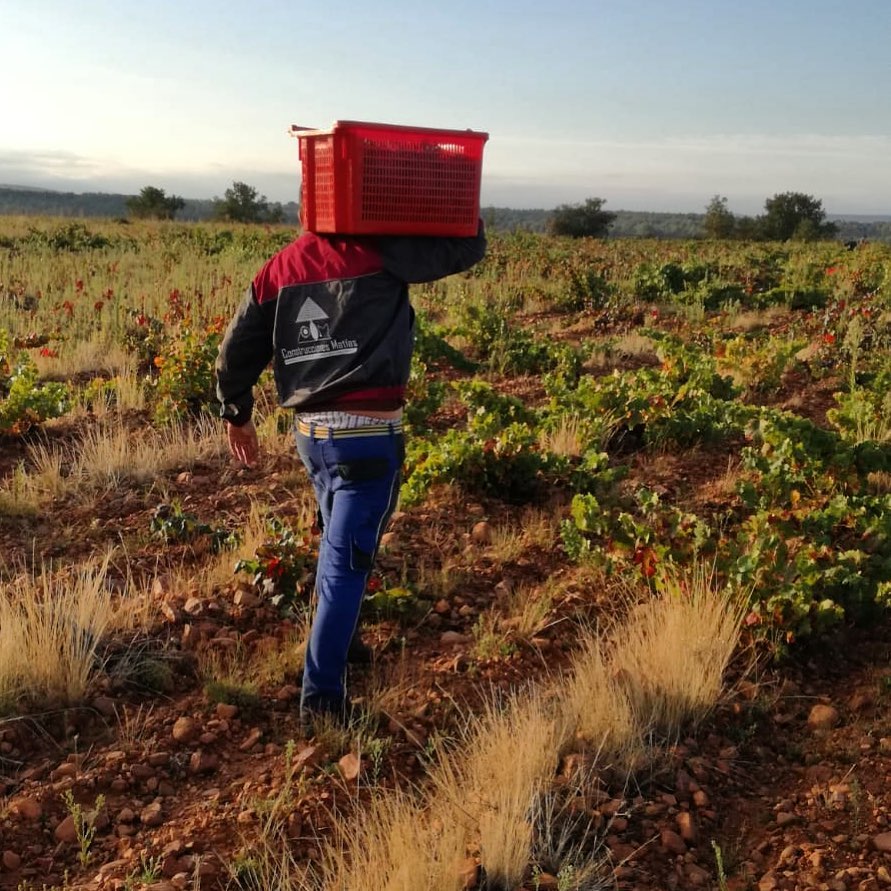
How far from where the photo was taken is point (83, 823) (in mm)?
2586

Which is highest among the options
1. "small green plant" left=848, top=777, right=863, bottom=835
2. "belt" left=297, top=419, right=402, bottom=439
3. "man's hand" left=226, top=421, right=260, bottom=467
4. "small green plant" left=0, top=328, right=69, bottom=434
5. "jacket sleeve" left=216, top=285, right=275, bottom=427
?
"jacket sleeve" left=216, top=285, right=275, bottom=427

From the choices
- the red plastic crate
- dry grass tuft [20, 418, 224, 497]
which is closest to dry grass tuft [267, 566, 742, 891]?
the red plastic crate

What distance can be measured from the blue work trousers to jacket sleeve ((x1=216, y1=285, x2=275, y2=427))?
279mm

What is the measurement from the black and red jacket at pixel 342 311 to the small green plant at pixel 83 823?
134 cm

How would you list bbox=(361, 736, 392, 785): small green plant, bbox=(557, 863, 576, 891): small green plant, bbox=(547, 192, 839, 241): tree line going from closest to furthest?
bbox=(557, 863, 576, 891): small green plant, bbox=(361, 736, 392, 785): small green plant, bbox=(547, 192, 839, 241): tree line

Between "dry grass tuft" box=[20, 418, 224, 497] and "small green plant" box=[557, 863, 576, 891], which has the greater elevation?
"dry grass tuft" box=[20, 418, 224, 497]

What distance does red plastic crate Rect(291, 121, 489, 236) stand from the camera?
8.68 feet

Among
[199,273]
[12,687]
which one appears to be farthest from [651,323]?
[12,687]

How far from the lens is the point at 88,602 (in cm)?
345

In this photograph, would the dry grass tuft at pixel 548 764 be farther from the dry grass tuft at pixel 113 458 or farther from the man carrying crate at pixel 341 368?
the dry grass tuft at pixel 113 458

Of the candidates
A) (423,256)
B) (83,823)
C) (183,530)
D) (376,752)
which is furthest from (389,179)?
(183,530)

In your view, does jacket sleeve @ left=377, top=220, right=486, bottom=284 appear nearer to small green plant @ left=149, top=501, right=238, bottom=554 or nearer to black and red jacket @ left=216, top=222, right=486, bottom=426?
black and red jacket @ left=216, top=222, right=486, bottom=426

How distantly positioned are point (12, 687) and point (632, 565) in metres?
2.50

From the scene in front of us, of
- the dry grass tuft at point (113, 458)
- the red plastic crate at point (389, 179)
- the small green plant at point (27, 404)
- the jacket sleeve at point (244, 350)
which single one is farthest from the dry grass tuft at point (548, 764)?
the small green plant at point (27, 404)
